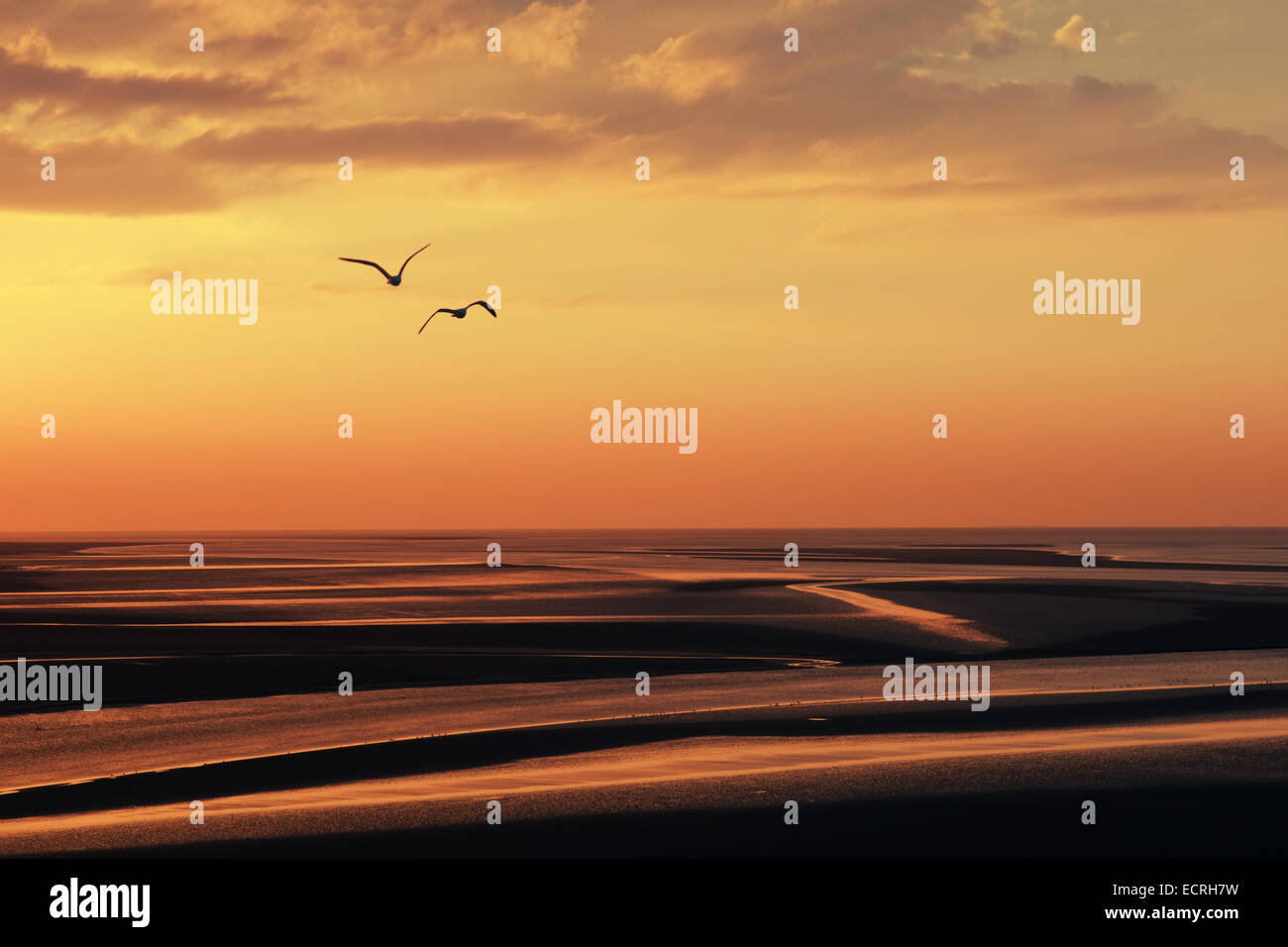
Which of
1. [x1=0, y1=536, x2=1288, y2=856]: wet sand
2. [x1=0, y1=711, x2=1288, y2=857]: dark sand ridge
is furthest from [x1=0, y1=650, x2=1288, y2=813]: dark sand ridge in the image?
[x1=0, y1=711, x2=1288, y2=857]: dark sand ridge

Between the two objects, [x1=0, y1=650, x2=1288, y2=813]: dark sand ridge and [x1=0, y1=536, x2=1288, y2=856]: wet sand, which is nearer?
[x1=0, y1=536, x2=1288, y2=856]: wet sand

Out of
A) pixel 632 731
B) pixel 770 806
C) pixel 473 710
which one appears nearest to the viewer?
pixel 770 806

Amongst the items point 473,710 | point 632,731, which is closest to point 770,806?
point 632,731

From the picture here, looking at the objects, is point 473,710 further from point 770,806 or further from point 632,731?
point 770,806

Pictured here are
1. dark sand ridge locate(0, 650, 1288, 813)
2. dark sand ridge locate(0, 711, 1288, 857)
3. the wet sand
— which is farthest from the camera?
dark sand ridge locate(0, 650, 1288, 813)

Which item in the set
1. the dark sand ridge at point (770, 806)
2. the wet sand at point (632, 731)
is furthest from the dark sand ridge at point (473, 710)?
the dark sand ridge at point (770, 806)

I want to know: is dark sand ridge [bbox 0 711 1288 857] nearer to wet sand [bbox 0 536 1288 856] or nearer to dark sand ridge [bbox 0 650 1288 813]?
wet sand [bbox 0 536 1288 856]

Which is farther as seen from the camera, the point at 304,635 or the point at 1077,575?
the point at 1077,575

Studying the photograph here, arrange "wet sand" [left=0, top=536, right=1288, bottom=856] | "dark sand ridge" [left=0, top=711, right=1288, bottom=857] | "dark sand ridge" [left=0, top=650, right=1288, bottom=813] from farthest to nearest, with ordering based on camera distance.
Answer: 1. "dark sand ridge" [left=0, top=650, right=1288, bottom=813]
2. "wet sand" [left=0, top=536, right=1288, bottom=856]
3. "dark sand ridge" [left=0, top=711, right=1288, bottom=857]
